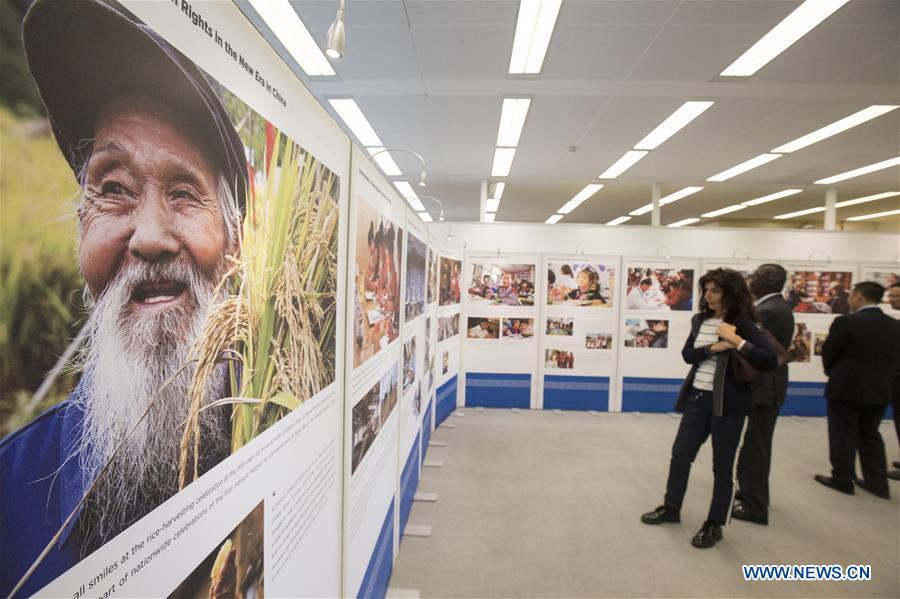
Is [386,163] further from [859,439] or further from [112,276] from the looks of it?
[112,276]

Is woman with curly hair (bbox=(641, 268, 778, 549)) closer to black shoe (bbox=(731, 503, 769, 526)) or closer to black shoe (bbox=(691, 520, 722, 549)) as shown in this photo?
black shoe (bbox=(691, 520, 722, 549))

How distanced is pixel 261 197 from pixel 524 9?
2.85 m

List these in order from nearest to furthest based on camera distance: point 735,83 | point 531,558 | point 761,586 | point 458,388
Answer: point 761,586 → point 531,558 → point 735,83 → point 458,388

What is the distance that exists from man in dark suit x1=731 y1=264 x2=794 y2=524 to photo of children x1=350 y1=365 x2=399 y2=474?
2.56m

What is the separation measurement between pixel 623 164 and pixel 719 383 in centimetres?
472

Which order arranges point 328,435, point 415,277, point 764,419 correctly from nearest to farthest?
point 328,435, point 415,277, point 764,419

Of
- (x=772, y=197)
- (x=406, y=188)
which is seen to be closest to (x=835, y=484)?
(x=772, y=197)

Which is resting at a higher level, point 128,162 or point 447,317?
point 128,162

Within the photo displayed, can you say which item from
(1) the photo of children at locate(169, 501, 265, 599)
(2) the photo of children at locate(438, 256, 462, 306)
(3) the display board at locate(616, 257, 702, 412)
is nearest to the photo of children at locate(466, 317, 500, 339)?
(2) the photo of children at locate(438, 256, 462, 306)

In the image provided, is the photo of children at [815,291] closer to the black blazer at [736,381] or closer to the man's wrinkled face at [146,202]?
the black blazer at [736,381]

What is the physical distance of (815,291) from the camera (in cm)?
552

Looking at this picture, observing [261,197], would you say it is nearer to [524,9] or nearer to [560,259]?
[524,9]

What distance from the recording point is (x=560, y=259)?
5.44 m

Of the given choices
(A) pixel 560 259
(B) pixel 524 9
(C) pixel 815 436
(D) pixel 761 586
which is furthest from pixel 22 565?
(C) pixel 815 436
